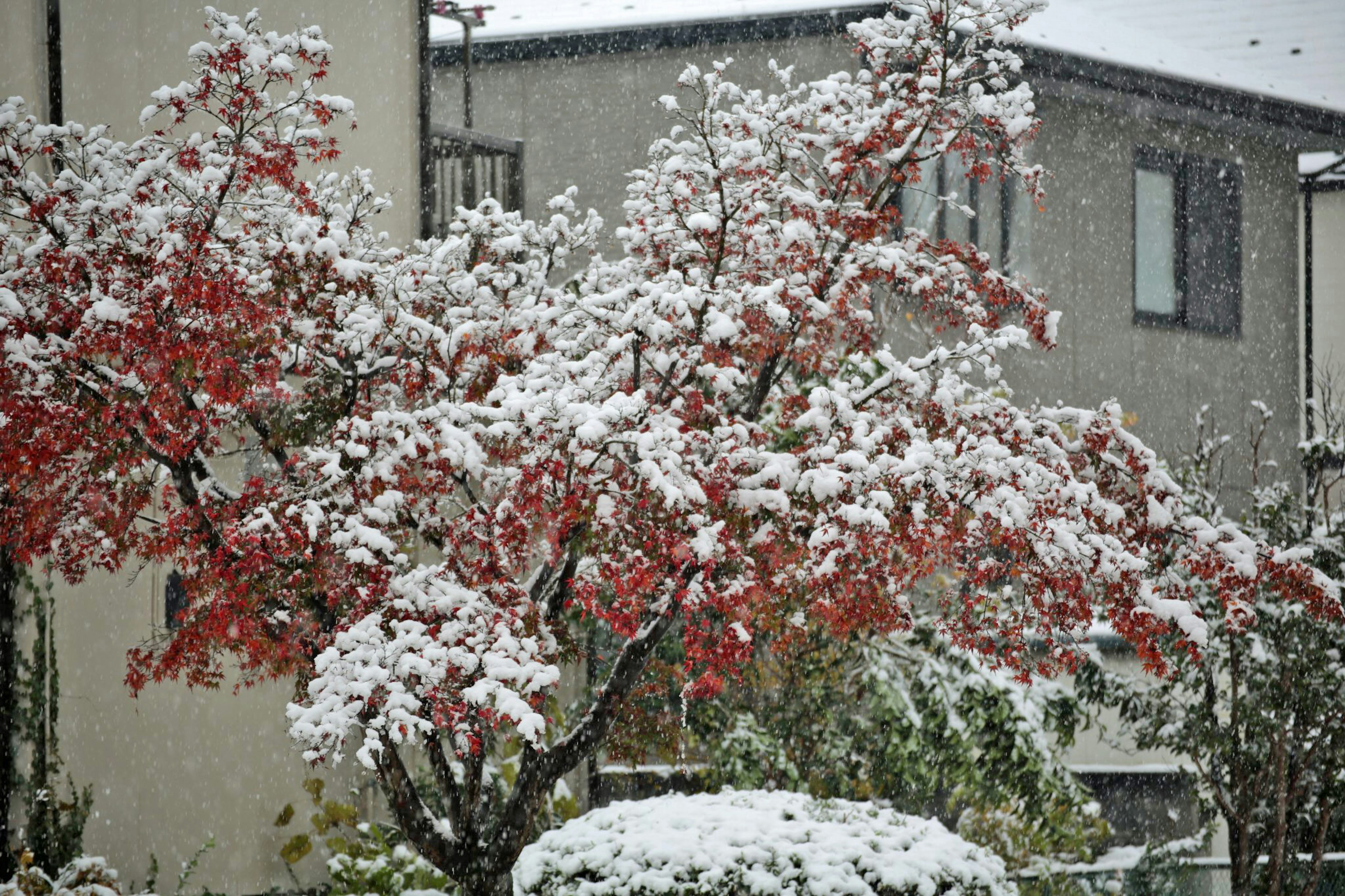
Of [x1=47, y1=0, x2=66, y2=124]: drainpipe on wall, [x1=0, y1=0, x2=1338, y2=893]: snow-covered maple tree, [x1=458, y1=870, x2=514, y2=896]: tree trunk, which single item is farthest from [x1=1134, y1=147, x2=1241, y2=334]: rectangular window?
[x1=47, y1=0, x2=66, y2=124]: drainpipe on wall

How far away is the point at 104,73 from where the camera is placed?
8.51 meters

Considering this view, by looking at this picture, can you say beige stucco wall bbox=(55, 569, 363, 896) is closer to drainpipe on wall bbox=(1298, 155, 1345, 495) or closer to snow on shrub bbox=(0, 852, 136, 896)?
snow on shrub bbox=(0, 852, 136, 896)

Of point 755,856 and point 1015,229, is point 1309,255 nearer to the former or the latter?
point 1015,229

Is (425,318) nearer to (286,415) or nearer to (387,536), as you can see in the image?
(286,415)

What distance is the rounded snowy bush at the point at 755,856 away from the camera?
737cm

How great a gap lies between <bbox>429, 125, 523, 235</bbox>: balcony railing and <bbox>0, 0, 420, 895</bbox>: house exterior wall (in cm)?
84

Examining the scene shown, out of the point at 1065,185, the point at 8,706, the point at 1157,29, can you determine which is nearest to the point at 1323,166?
Answer: the point at 1157,29

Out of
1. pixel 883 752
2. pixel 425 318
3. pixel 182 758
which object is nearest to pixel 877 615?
pixel 425 318

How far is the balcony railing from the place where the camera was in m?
11.4

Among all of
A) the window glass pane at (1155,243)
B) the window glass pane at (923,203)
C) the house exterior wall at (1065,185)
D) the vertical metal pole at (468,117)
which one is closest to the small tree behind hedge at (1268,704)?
the house exterior wall at (1065,185)

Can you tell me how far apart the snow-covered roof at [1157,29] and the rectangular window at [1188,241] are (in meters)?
1.06

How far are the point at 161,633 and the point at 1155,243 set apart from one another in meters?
11.3

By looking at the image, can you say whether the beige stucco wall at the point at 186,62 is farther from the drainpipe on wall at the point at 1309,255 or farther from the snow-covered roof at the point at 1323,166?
the snow-covered roof at the point at 1323,166

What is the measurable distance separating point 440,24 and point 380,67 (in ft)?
20.7
